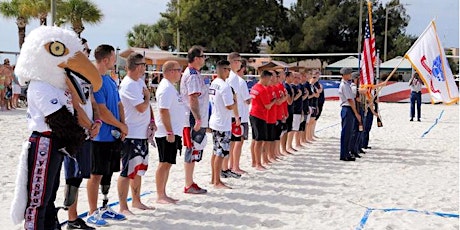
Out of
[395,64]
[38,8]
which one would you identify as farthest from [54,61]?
[395,64]

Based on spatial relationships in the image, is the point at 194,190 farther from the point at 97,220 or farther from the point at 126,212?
the point at 97,220

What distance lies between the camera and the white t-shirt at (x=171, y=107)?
567 centimetres

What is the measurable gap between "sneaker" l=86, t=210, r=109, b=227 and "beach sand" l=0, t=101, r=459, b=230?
91 mm

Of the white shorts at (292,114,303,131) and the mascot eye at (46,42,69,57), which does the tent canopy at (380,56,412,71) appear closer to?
the white shorts at (292,114,303,131)

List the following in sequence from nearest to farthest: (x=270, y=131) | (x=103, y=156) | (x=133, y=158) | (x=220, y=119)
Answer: (x=103, y=156)
(x=133, y=158)
(x=220, y=119)
(x=270, y=131)

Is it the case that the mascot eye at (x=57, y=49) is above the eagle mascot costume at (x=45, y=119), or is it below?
above

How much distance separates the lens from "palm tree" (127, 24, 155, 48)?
50.4m

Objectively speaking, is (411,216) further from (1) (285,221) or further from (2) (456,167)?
(2) (456,167)

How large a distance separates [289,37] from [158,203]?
42275 millimetres

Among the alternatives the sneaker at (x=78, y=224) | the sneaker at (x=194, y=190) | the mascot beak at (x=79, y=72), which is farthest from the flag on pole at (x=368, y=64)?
the mascot beak at (x=79, y=72)

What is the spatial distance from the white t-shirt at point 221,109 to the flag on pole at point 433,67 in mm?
4369

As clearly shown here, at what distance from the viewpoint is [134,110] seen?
208 inches

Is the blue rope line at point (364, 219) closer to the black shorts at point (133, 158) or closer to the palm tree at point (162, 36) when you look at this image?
the black shorts at point (133, 158)

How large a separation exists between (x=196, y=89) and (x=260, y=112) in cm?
203
